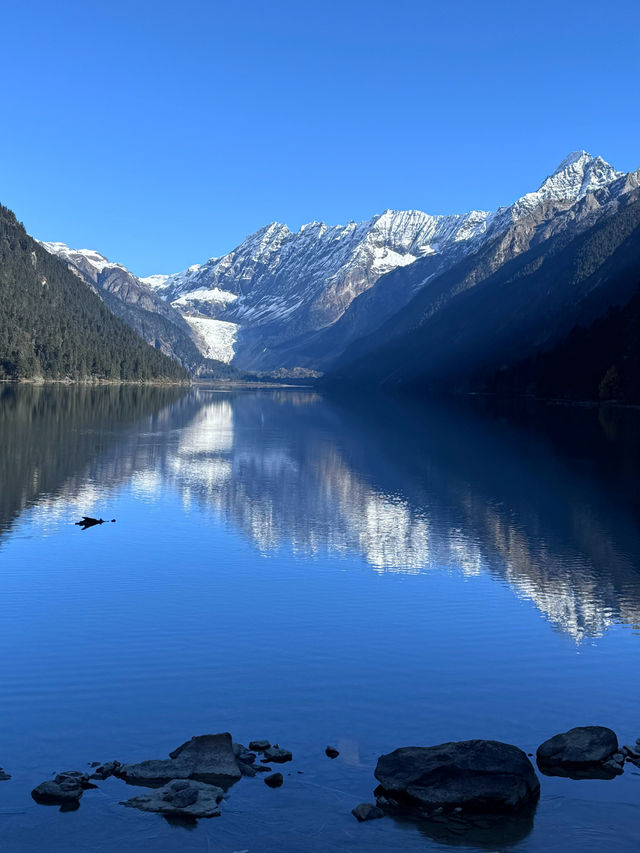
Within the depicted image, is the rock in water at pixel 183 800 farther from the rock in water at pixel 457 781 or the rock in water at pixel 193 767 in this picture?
the rock in water at pixel 457 781

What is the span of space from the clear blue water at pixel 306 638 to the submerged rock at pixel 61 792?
26 cm

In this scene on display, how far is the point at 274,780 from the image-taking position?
64.0 feet

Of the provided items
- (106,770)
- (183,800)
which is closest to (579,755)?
(183,800)

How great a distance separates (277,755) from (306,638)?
10330 millimetres

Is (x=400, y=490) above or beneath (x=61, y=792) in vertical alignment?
above

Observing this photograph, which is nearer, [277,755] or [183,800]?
[183,800]

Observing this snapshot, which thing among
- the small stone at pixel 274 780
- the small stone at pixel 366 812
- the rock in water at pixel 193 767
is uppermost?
the rock in water at pixel 193 767

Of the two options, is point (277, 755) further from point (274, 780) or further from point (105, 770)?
point (105, 770)

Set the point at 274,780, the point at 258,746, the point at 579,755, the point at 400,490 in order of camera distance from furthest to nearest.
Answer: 1. the point at 400,490
2. the point at 258,746
3. the point at 579,755
4. the point at 274,780

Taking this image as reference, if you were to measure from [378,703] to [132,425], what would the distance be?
110m

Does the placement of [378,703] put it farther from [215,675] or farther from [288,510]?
[288,510]

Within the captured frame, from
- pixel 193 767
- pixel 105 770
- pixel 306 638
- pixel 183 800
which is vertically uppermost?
pixel 193 767

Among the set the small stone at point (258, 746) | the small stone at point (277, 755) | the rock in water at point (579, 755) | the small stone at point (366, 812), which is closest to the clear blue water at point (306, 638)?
the small stone at point (366, 812)

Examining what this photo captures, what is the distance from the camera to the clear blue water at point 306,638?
18.6 metres
